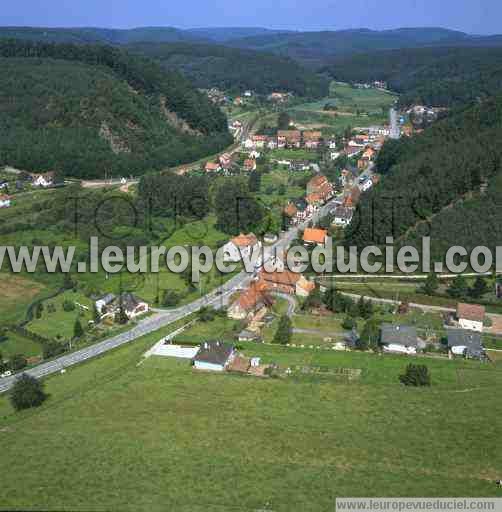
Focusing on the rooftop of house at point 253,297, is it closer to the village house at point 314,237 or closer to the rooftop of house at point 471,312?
the rooftop of house at point 471,312

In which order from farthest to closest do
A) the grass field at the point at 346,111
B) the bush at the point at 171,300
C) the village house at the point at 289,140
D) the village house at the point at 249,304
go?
1. the grass field at the point at 346,111
2. the village house at the point at 289,140
3. the bush at the point at 171,300
4. the village house at the point at 249,304

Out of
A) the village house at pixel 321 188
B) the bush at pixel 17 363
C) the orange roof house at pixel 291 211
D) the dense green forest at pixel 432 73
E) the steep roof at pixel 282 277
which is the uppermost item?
the dense green forest at pixel 432 73

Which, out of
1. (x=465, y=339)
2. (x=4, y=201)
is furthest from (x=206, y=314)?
(x=4, y=201)

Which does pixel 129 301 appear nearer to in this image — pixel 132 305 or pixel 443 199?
pixel 132 305

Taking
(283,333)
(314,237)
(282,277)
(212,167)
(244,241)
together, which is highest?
(212,167)

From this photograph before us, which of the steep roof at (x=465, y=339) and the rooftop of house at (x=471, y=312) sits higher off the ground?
the rooftop of house at (x=471, y=312)

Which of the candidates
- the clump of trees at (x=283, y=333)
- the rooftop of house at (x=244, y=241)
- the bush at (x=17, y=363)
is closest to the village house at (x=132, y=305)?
the bush at (x=17, y=363)

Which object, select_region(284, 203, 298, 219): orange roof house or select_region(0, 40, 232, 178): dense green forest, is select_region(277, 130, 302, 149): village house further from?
select_region(284, 203, 298, 219): orange roof house
